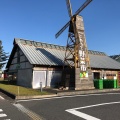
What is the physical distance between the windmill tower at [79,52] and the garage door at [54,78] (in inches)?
123

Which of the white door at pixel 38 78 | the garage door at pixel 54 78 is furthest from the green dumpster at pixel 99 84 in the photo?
the white door at pixel 38 78

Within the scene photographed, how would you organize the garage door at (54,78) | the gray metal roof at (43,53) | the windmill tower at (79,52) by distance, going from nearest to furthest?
the windmill tower at (79,52)
the gray metal roof at (43,53)
the garage door at (54,78)

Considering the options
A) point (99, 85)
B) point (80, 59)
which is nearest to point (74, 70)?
point (80, 59)

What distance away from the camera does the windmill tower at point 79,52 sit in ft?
77.0

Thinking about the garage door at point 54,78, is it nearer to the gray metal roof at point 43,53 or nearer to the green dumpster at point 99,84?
the gray metal roof at point 43,53

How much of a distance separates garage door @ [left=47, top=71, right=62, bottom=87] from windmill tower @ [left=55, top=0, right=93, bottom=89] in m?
3.12

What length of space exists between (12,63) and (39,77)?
10.3m

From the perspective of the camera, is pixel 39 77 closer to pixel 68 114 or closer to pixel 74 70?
pixel 74 70

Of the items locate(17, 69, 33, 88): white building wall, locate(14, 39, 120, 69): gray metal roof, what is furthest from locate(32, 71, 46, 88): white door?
locate(14, 39, 120, 69): gray metal roof

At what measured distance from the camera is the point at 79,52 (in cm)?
2433

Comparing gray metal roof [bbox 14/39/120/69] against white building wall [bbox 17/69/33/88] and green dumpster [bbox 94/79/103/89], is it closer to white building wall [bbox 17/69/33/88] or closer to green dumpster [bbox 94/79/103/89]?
white building wall [bbox 17/69/33/88]

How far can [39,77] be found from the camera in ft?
82.8

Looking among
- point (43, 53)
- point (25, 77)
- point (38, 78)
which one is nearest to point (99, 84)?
point (38, 78)

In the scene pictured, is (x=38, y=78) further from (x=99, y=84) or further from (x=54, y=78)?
(x=99, y=84)
